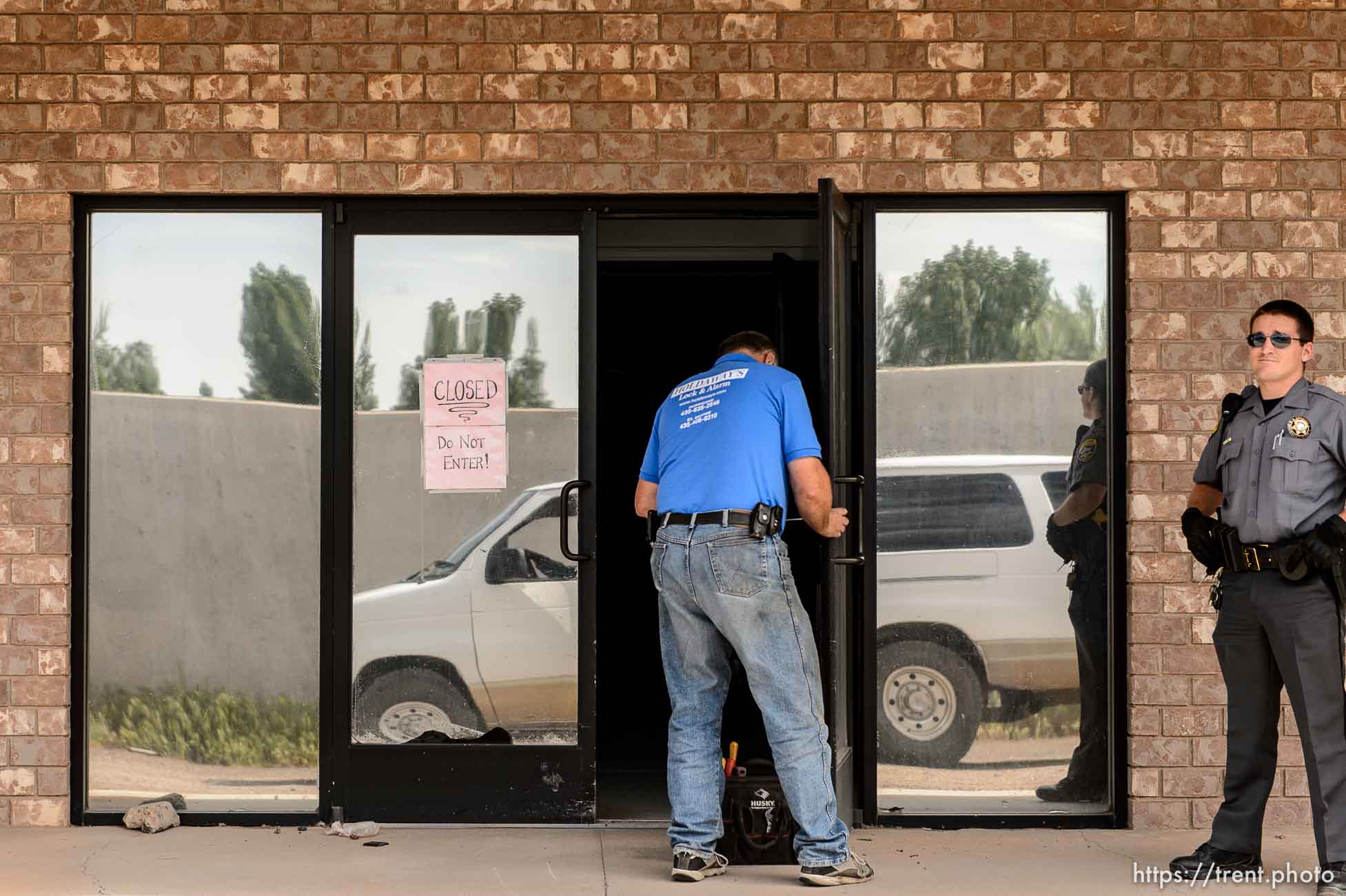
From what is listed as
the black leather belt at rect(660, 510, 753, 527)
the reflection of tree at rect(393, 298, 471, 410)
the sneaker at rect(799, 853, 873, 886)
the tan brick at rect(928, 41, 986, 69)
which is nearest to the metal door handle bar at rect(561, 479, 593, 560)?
the reflection of tree at rect(393, 298, 471, 410)

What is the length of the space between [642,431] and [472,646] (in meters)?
3.52

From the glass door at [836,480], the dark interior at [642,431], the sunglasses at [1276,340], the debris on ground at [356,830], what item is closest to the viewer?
the sunglasses at [1276,340]

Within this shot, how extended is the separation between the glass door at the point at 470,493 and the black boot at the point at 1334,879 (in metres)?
2.77

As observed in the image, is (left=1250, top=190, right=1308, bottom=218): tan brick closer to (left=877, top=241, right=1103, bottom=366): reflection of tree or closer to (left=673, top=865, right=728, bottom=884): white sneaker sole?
(left=877, top=241, right=1103, bottom=366): reflection of tree

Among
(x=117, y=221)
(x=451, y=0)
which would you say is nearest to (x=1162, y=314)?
(x=451, y=0)

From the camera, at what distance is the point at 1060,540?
5.95 m

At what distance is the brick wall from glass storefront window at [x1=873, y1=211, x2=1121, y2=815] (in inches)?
9.1

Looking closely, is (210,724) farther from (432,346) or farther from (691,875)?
(691,875)

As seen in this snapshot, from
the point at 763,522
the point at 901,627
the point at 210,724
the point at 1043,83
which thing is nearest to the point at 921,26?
the point at 1043,83

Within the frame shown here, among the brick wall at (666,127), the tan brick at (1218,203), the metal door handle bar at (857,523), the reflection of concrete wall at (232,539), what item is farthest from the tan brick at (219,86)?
the tan brick at (1218,203)

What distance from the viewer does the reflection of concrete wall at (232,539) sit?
5.94 meters

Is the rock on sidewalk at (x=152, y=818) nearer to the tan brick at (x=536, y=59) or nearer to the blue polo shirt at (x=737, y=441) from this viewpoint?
the blue polo shirt at (x=737, y=441)

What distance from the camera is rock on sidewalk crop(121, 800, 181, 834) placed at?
5738 millimetres

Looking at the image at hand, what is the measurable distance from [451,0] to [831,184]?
6.08ft
